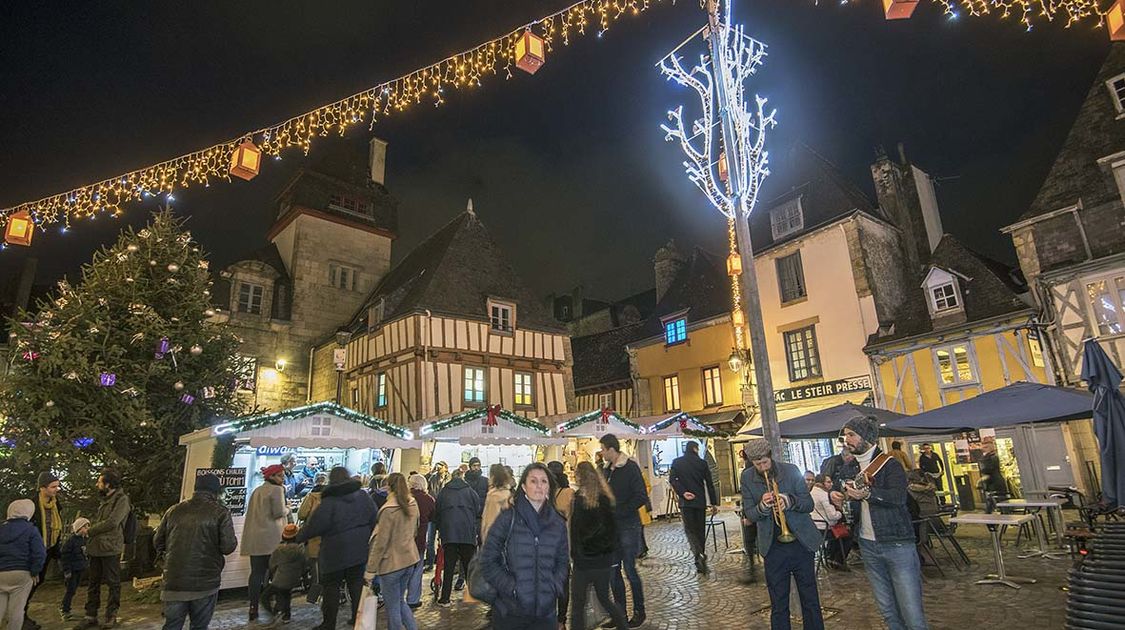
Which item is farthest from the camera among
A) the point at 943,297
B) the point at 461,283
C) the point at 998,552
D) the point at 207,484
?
the point at 461,283

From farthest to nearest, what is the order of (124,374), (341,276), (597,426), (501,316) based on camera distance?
(341,276) < (501,316) < (597,426) < (124,374)

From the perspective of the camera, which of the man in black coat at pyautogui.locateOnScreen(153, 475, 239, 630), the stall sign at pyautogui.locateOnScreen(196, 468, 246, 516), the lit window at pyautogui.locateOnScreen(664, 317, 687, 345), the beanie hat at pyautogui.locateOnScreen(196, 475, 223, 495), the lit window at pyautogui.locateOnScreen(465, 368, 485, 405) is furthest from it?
the lit window at pyautogui.locateOnScreen(664, 317, 687, 345)

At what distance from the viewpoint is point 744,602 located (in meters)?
6.10

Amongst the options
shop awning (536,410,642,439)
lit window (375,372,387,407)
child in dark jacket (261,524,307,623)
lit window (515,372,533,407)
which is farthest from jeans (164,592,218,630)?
lit window (515,372,533,407)

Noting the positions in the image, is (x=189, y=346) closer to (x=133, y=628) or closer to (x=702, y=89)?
(x=133, y=628)

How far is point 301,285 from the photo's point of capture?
2173cm

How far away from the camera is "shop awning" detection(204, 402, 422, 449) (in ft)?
28.6

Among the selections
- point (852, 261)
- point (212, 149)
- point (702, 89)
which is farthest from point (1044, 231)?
point (212, 149)

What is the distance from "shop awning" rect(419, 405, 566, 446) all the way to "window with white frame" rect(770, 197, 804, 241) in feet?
36.0

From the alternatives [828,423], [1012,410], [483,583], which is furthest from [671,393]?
Result: [483,583]

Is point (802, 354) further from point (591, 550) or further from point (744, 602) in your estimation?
point (591, 550)

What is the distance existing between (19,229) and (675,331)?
18.0m

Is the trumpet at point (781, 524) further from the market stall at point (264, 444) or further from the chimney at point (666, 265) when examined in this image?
the chimney at point (666, 265)

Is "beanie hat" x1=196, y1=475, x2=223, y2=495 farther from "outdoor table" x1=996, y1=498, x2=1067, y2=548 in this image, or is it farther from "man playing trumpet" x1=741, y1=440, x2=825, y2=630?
"outdoor table" x1=996, y1=498, x2=1067, y2=548
